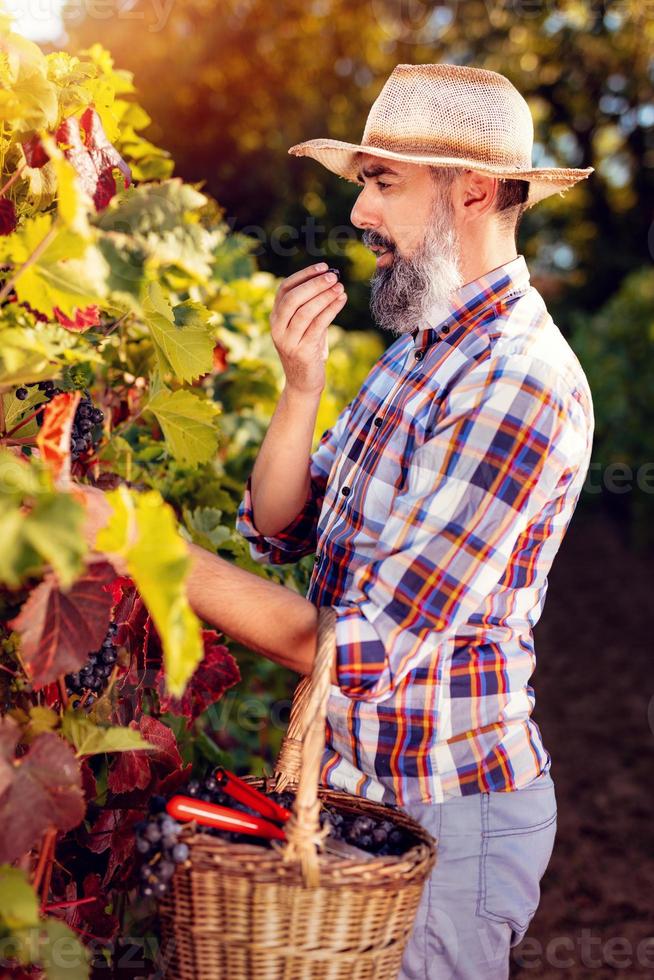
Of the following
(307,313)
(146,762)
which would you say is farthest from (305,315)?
(146,762)

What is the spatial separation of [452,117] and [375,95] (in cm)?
1721

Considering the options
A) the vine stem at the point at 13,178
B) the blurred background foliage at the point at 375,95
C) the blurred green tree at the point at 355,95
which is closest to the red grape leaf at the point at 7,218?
the vine stem at the point at 13,178

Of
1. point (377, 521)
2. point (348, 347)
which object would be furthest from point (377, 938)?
point (348, 347)

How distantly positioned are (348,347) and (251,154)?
737cm

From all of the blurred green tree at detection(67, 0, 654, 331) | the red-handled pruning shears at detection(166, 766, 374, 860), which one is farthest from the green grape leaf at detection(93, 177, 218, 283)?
the blurred green tree at detection(67, 0, 654, 331)

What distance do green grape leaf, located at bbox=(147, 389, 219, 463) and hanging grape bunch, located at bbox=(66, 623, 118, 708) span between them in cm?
40

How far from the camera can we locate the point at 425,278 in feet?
6.39

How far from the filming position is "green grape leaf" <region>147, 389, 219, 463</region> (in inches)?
71.9

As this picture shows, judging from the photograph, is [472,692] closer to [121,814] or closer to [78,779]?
[121,814]

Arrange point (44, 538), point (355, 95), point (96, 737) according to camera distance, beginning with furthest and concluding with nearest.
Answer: point (355, 95), point (96, 737), point (44, 538)

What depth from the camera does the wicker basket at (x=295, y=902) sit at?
4.17ft

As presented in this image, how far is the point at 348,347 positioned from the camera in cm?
673

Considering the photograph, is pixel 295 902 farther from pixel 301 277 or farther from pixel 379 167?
pixel 379 167

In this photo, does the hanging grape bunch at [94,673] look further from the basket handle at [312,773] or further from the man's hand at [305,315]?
the man's hand at [305,315]
